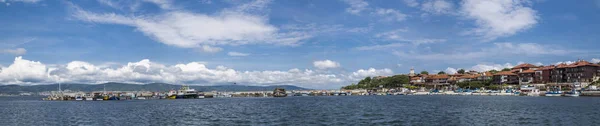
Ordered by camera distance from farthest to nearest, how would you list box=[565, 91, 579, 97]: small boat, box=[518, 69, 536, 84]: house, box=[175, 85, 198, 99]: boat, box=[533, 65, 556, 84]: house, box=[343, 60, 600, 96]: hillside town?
box=[518, 69, 536, 84]: house < box=[533, 65, 556, 84]: house < box=[175, 85, 198, 99]: boat < box=[343, 60, 600, 96]: hillside town < box=[565, 91, 579, 97]: small boat

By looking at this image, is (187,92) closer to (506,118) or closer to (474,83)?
(474,83)

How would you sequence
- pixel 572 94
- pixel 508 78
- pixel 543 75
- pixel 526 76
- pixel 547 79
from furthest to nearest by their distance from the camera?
pixel 508 78 → pixel 526 76 → pixel 543 75 → pixel 547 79 → pixel 572 94

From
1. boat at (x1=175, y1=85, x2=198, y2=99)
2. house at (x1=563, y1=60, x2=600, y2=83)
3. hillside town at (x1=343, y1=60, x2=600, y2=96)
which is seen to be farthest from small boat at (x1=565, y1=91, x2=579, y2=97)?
boat at (x1=175, y1=85, x2=198, y2=99)

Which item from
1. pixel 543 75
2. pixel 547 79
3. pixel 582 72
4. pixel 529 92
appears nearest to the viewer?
pixel 529 92

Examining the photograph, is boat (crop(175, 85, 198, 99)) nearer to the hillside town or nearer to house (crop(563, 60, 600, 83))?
the hillside town

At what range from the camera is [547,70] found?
559 feet

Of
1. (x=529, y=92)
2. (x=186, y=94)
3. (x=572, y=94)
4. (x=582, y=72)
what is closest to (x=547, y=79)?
(x=582, y=72)

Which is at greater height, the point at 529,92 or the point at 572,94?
the point at 529,92

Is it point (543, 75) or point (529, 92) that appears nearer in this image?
point (529, 92)

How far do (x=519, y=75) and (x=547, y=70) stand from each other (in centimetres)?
1559

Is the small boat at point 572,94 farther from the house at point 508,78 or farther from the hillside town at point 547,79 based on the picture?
the house at point 508,78

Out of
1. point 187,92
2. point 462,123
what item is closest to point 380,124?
point 462,123

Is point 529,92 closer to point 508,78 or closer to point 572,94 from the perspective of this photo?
point 572,94

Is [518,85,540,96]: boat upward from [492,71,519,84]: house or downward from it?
downward
